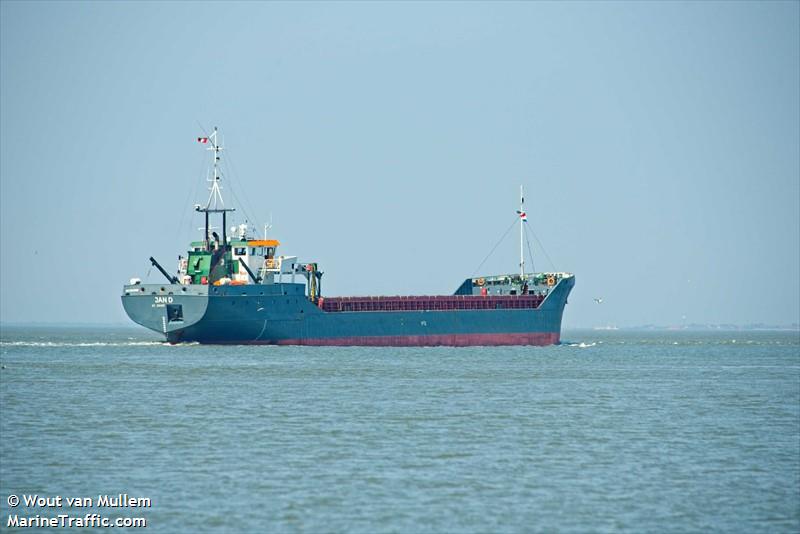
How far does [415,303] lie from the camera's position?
78375 mm

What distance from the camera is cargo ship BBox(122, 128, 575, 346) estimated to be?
6925 cm

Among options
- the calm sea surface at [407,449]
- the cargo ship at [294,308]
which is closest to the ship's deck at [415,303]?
the cargo ship at [294,308]

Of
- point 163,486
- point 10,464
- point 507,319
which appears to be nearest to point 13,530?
point 163,486

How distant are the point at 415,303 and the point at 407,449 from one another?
49.3 m

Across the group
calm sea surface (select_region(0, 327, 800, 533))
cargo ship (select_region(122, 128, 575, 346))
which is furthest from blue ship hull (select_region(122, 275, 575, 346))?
calm sea surface (select_region(0, 327, 800, 533))

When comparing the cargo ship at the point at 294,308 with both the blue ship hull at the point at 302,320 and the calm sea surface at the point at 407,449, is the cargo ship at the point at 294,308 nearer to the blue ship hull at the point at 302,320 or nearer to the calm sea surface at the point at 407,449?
the blue ship hull at the point at 302,320

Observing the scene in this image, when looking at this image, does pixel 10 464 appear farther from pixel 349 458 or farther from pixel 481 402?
pixel 481 402

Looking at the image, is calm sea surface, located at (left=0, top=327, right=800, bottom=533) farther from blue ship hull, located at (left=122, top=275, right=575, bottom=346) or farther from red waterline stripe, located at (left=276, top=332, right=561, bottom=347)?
red waterline stripe, located at (left=276, top=332, right=561, bottom=347)

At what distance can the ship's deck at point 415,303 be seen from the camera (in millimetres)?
77000

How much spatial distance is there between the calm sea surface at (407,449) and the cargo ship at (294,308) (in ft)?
49.0

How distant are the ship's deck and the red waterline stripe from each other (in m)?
1.82

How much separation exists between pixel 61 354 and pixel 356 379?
3074cm

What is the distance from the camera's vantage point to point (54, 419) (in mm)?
35094

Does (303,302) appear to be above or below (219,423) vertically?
above
